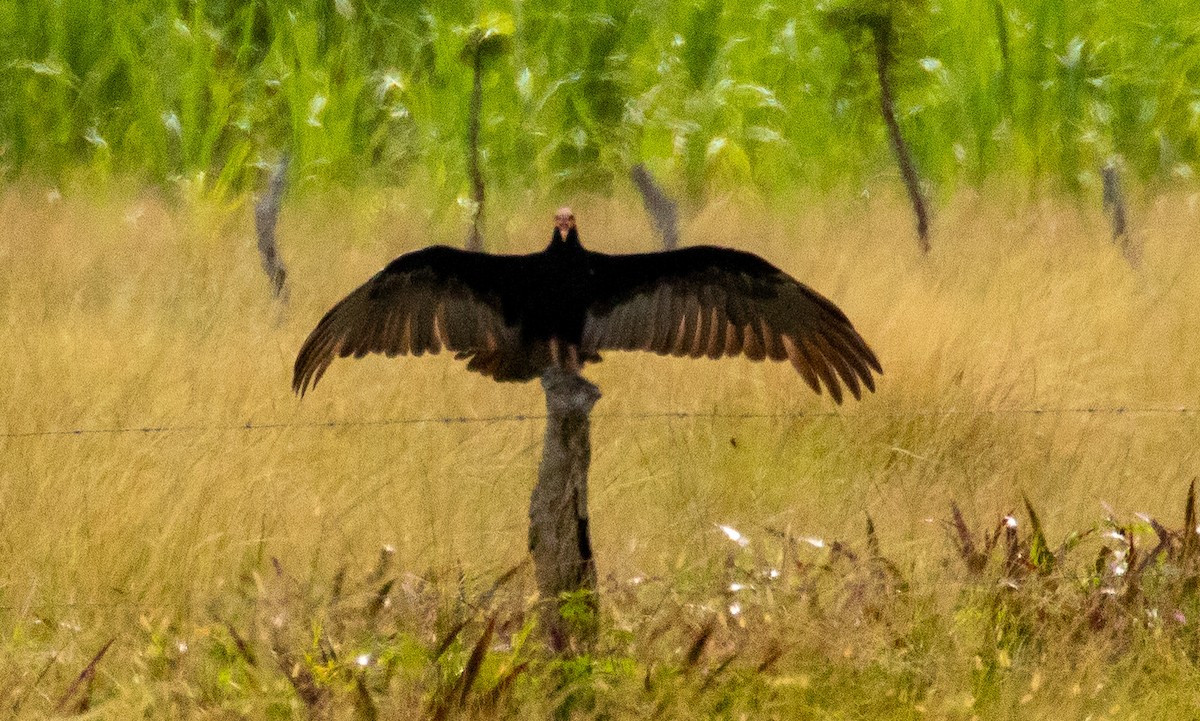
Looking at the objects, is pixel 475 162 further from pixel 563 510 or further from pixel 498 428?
pixel 563 510

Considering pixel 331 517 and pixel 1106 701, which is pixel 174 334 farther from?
pixel 1106 701

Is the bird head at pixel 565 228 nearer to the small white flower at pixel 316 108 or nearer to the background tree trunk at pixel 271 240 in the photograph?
the background tree trunk at pixel 271 240

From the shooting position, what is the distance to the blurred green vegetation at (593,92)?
346 inches

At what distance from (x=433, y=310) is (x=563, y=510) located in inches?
20.4

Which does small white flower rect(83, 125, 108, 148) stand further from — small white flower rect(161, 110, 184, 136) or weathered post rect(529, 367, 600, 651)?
weathered post rect(529, 367, 600, 651)

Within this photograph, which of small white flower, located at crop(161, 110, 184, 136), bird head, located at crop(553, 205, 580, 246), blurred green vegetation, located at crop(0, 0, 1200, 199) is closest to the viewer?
bird head, located at crop(553, 205, 580, 246)

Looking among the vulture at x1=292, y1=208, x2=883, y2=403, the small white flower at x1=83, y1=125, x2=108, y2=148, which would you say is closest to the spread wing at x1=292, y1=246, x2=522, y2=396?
the vulture at x1=292, y1=208, x2=883, y2=403

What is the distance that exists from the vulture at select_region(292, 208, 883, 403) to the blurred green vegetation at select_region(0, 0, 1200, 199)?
4.51 m

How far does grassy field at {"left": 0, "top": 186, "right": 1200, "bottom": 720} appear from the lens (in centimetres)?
351

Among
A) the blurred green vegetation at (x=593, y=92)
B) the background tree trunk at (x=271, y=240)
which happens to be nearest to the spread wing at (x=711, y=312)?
the background tree trunk at (x=271, y=240)

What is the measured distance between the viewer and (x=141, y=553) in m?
4.39

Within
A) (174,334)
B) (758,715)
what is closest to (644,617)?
(758,715)

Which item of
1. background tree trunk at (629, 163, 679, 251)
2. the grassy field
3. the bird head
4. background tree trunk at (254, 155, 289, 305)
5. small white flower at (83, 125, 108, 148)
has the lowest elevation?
the grassy field

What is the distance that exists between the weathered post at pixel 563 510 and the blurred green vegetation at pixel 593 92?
4684mm
